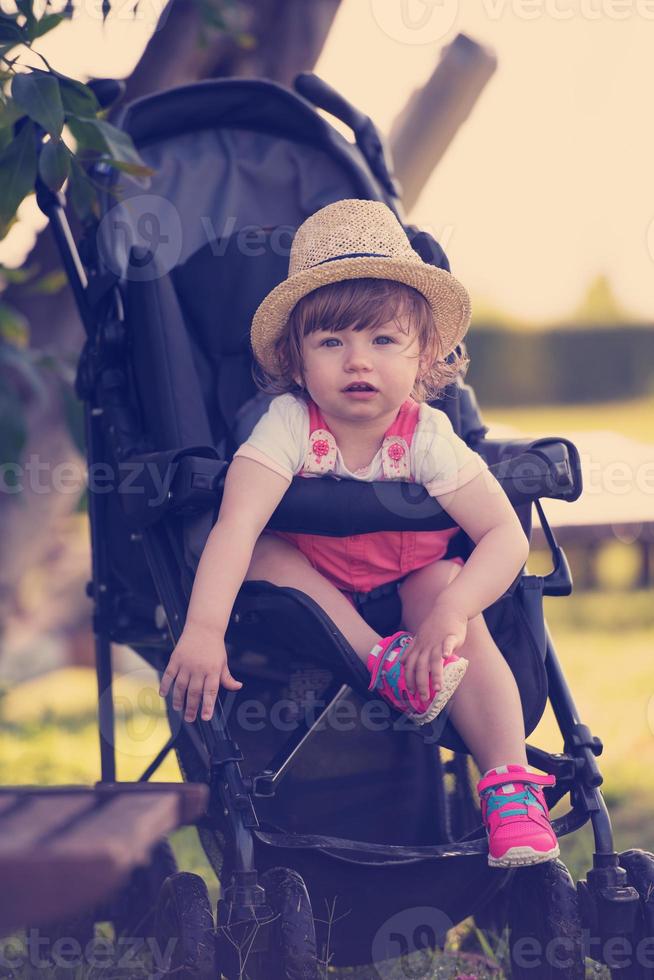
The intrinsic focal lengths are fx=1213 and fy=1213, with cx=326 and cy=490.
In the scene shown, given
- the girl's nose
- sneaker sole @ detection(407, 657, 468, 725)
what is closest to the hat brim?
the girl's nose

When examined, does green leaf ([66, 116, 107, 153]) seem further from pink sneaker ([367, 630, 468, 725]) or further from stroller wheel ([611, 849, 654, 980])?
stroller wheel ([611, 849, 654, 980])

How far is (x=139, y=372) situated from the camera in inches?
95.0

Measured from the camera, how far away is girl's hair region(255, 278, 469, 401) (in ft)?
7.06

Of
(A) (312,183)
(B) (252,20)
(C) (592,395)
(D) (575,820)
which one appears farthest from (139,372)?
(C) (592,395)

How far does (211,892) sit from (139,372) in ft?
3.94

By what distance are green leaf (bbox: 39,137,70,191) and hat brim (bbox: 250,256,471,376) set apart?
431mm

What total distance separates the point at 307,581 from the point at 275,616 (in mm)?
120

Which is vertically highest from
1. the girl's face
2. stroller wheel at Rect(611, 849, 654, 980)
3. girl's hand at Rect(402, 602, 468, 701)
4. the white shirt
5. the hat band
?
the hat band

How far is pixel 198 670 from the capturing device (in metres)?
1.95

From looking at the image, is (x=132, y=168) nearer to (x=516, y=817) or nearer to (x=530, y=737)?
(x=516, y=817)

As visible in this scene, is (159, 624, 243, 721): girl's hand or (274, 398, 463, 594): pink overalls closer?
(159, 624, 243, 721): girl's hand

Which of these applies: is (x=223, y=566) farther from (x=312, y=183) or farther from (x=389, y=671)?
(x=312, y=183)

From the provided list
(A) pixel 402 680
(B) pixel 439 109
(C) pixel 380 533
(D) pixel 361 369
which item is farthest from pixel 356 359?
(B) pixel 439 109

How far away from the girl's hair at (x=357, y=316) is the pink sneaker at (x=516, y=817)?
0.77 meters
